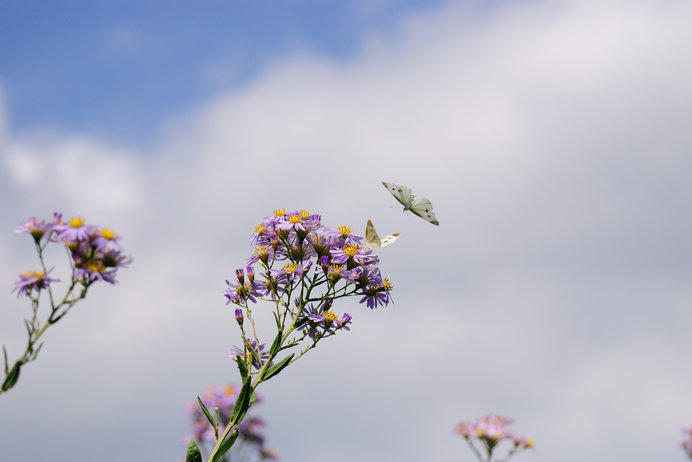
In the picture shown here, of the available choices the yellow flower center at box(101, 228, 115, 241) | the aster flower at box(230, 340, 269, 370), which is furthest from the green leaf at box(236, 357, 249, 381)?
the yellow flower center at box(101, 228, 115, 241)

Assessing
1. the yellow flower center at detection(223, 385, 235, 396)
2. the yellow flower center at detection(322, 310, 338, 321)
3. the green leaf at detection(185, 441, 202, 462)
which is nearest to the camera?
the green leaf at detection(185, 441, 202, 462)

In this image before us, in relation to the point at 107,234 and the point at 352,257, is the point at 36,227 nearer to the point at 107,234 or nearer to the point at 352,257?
the point at 107,234

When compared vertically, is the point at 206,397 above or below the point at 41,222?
above

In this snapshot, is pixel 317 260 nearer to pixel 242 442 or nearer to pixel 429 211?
pixel 429 211

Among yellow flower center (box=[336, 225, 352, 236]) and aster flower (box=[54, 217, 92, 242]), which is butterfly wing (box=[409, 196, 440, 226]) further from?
aster flower (box=[54, 217, 92, 242])

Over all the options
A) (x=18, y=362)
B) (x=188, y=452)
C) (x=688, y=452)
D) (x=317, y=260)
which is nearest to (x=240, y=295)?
(x=317, y=260)

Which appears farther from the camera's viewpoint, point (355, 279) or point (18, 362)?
point (355, 279)
